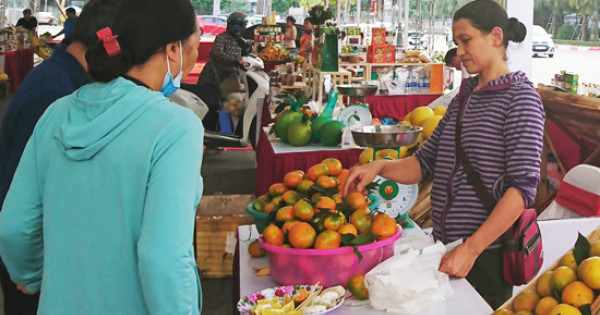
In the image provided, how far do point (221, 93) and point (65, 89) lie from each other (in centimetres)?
582

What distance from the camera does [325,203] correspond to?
185 cm

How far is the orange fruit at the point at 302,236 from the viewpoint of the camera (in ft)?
5.65

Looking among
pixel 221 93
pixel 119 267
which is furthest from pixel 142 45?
pixel 221 93

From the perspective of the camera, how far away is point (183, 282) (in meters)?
1.30

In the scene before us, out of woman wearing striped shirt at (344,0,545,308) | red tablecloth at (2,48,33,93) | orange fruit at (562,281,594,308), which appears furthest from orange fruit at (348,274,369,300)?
red tablecloth at (2,48,33,93)

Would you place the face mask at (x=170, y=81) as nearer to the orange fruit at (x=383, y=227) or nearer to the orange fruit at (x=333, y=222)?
the orange fruit at (x=333, y=222)

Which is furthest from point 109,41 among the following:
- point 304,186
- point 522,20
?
point 522,20

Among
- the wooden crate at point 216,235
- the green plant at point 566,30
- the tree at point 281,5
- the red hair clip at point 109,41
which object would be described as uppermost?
the tree at point 281,5

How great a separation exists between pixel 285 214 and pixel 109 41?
74 centimetres

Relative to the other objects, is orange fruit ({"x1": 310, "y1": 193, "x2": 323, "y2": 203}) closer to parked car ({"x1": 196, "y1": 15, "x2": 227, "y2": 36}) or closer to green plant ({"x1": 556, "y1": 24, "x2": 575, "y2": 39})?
green plant ({"x1": 556, "y1": 24, "x2": 575, "y2": 39})

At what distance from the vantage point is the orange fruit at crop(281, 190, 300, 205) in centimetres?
203

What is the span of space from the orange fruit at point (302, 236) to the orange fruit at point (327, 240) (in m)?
0.02

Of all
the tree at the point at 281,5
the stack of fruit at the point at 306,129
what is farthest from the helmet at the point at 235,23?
the tree at the point at 281,5

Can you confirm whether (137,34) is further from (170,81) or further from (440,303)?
(440,303)
